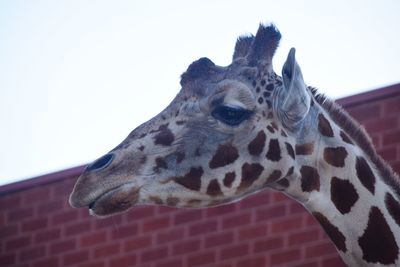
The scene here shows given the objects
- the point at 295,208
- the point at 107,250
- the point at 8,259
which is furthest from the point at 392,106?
the point at 8,259

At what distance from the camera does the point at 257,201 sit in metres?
11.8

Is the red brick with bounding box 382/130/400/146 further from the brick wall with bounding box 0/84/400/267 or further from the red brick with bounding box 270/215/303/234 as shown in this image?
the red brick with bounding box 270/215/303/234

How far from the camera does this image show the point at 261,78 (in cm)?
745

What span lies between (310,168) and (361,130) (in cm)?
49

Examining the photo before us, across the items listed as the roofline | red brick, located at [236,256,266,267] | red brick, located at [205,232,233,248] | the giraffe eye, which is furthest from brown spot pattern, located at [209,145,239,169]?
red brick, located at [205,232,233,248]

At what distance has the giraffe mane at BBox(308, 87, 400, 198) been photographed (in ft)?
24.2

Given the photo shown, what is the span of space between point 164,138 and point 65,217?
5.85m

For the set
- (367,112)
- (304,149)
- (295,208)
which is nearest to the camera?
(304,149)

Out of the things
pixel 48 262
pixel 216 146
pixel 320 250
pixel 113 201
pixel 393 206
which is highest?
pixel 48 262

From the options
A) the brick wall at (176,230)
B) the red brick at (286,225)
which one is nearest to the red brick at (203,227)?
the brick wall at (176,230)

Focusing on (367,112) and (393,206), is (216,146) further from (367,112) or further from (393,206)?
(367,112)

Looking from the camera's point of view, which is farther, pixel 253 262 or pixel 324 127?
pixel 253 262

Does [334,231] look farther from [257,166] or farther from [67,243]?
[67,243]

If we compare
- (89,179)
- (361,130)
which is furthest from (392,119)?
(89,179)
